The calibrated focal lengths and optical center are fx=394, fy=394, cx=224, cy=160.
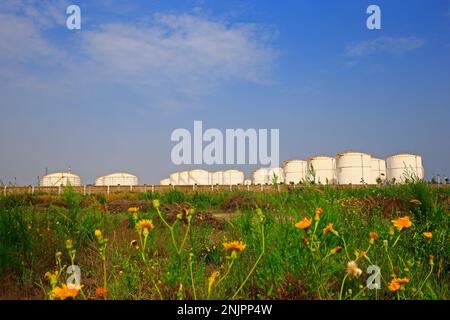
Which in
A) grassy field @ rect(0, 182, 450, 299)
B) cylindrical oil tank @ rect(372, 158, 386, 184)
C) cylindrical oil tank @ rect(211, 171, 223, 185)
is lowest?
grassy field @ rect(0, 182, 450, 299)

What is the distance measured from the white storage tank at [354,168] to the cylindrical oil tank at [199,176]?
18.2 m

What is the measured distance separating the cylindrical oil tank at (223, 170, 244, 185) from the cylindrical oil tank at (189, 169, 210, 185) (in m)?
2.29

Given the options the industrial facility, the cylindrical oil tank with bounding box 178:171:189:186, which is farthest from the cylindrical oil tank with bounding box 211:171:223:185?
the industrial facility

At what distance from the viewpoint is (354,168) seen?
35.8 meters

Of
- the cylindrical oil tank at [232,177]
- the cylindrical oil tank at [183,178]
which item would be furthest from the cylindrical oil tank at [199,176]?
the cylindrical oil tank at [232,177]

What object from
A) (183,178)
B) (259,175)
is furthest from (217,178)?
(259,175)

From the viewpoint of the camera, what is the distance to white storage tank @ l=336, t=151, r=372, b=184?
117 feet

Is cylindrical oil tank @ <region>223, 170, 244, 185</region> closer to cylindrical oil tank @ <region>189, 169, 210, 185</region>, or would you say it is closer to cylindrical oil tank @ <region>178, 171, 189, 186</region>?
cylindrical oil tank @ <region>189, 169, 210, 185</region>

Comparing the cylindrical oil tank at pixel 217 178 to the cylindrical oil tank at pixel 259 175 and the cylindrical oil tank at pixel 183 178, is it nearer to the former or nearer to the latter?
the cylindrical oil tank at pixel 183 178

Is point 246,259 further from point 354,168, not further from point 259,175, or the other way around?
point 259,175

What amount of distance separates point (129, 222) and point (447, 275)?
4570mm

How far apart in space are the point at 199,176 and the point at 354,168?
65.6 ft
